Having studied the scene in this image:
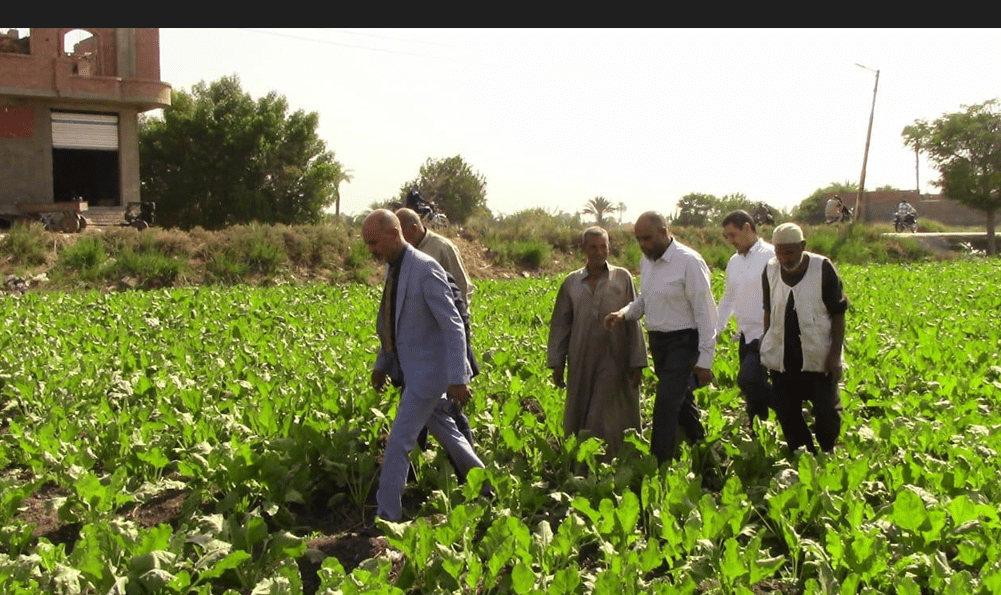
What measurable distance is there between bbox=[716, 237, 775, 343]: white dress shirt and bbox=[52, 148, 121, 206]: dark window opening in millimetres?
30418

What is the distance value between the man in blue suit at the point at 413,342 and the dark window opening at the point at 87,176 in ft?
102

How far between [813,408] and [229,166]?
37.9 metres

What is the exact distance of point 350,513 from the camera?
619 cm

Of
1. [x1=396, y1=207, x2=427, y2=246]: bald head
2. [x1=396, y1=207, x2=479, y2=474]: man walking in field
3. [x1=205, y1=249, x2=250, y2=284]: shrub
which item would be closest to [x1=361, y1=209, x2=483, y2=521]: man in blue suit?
[x1=396, y1=207, x2=479, y2=474]: man walking in field

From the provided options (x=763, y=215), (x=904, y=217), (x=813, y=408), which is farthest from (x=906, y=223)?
(x=813, y=408)

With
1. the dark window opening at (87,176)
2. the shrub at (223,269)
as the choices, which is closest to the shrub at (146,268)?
the shrub at (223,269)

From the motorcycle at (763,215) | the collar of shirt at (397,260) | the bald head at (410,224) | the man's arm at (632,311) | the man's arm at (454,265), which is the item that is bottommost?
the man's arm at (632,311)

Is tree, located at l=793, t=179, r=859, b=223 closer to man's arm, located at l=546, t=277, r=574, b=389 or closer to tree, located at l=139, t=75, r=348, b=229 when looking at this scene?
tree, located at l=139, t=75, r=348, b=229

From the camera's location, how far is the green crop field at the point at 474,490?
4488 mm

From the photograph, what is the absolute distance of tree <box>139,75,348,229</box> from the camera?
4100cm

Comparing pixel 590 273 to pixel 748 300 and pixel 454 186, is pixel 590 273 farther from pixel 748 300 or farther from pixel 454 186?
pixel 454 186

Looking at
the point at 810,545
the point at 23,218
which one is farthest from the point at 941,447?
the point at 23,218

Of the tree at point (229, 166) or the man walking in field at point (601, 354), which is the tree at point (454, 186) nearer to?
the tree at point (229, 166)

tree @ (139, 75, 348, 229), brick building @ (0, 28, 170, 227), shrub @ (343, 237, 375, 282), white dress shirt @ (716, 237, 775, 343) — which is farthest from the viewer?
tree @ (139, 75, 348, 229)
